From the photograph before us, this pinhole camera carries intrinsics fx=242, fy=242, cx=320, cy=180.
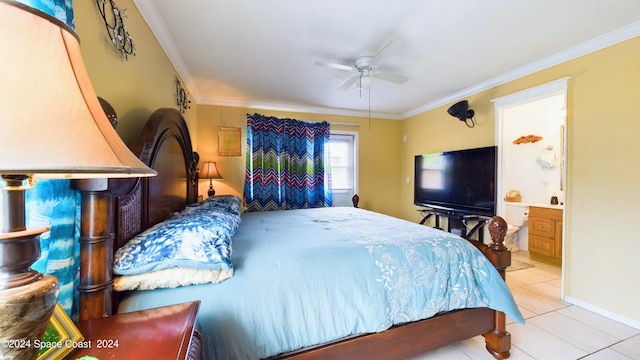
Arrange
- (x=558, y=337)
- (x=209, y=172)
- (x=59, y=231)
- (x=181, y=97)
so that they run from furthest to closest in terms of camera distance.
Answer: (x=209, y=172)
(x=181, y=97)
(x=558, y=337)
(x=59, y=231)

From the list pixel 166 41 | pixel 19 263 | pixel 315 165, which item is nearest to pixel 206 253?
pixel 19 263

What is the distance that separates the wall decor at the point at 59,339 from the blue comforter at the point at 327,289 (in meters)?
0.37

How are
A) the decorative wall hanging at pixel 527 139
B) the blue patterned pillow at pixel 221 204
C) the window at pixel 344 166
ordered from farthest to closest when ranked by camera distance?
the window at pixel 344 166, the decorative wall hanging at pixel 527 139, the blue patterned pillow at pixel 221 204

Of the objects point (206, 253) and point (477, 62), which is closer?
point (206, 253)

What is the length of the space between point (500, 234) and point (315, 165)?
2858 millimetres

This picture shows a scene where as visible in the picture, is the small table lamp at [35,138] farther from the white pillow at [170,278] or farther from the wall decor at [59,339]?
the white pillow at [170,278]

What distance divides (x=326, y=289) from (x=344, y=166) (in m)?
3.33

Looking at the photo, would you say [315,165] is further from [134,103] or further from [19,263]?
[19,263]

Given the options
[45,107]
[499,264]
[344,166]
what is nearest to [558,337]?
[499,264]

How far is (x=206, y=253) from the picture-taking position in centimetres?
109

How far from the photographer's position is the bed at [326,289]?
109cm

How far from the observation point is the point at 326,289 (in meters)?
1.26

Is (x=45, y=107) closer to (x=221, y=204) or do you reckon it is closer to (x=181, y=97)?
(x=221, y=204)

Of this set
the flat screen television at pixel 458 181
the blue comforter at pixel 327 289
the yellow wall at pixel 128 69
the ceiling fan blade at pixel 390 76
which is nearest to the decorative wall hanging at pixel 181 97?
the yellow wall at pixel 128 69
